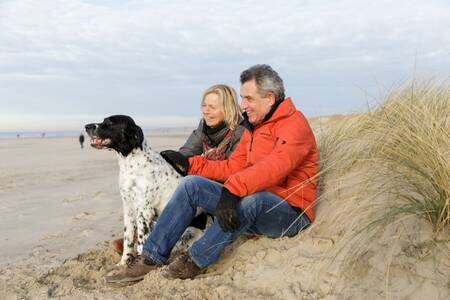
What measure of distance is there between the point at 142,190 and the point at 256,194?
1.35 m

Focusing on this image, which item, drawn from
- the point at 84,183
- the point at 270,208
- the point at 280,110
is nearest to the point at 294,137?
the point at 280,110

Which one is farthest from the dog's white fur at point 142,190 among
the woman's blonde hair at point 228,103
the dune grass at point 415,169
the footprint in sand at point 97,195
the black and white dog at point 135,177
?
the footprint in sand at point 97,195

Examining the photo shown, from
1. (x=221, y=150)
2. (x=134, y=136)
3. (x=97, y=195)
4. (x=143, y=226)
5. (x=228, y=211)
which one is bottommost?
(x=97, y=195)

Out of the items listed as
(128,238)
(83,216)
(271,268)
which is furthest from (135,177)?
(83,216)

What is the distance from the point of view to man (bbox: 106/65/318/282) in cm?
355

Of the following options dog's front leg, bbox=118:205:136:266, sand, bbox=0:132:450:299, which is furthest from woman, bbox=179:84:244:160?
sand, bbox=0:132:450:299

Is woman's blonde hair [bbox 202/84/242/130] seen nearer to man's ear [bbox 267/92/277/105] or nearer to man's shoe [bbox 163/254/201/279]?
man's ear [bbox 267/92/277/105]

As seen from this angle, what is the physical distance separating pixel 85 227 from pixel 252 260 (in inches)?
120

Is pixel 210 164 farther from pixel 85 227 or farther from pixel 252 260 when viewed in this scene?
pixel 85 227

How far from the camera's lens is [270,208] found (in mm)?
3691

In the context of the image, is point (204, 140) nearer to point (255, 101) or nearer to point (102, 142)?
point (102, 142)

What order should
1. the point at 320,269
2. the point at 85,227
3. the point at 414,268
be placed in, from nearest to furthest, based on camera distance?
the point at 414,268
the point at 320,269
the point at 85,227

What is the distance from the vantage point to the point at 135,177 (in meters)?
4.56

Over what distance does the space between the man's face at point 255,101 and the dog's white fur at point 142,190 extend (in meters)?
1.16
